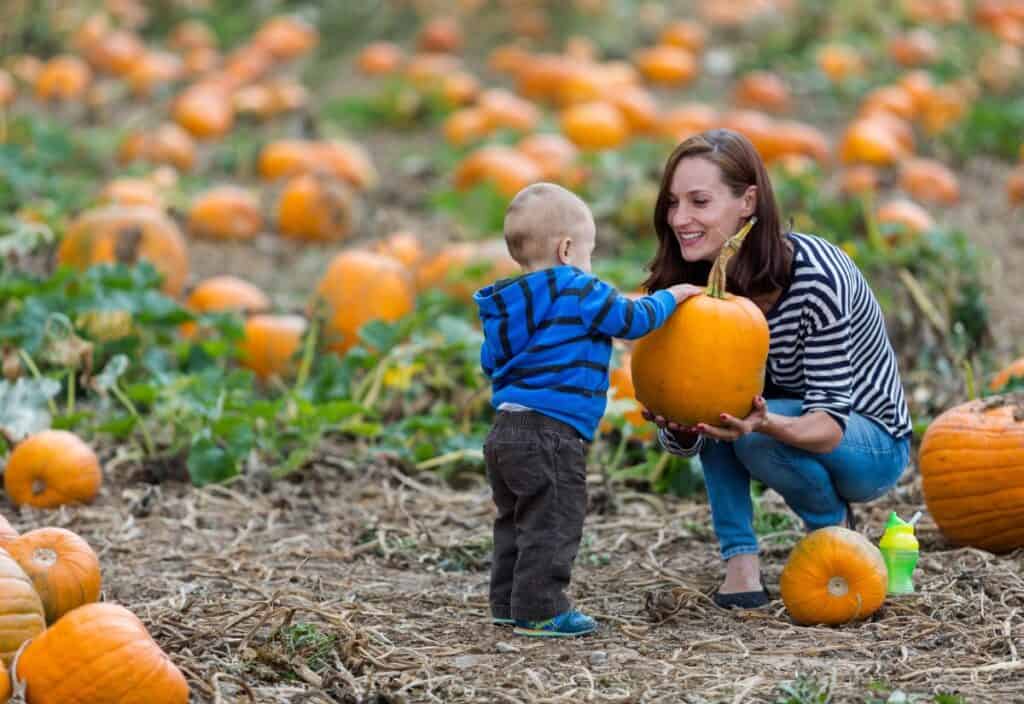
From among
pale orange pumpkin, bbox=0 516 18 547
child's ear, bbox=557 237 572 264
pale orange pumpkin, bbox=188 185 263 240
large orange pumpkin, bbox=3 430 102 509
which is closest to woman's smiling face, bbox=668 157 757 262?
child's ear, bbox=557 237 572 264

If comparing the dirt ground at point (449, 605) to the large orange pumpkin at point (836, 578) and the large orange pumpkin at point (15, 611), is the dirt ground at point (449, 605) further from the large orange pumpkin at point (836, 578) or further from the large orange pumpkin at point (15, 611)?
the large orange pumpkin at point (15, 611)

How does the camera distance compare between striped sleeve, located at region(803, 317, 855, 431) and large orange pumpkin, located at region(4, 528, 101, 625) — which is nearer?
large orange pumpkin, located at region(4, 528, 101, 625)

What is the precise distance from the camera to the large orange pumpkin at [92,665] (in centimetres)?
293

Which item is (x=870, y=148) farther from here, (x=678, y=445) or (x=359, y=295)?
(x=678, y=445)

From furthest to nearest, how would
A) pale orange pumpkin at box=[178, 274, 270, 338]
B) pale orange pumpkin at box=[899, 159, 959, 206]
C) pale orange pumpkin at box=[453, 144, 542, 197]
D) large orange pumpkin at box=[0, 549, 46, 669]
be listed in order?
pale orange pumpkin at box=[899, 159, 959, 206] → pale orange pumpkin at box=[453, 144, 542, 197] → pale orange pumpkin at box=[178, 274, 270, 338] → large orange pumpkin at box=[0, 549, 46, 669]

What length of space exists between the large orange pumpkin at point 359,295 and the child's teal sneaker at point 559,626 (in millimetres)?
2599

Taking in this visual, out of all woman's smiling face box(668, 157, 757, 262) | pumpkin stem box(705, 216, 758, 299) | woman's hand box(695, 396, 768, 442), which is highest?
woman's smiling face box(668, 157, 757, 262)

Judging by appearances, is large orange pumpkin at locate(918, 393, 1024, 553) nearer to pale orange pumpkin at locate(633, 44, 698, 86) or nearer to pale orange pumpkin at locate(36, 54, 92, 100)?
pale orange pumpkin at locate(633, 44, 698, 86)

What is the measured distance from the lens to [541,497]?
369cm

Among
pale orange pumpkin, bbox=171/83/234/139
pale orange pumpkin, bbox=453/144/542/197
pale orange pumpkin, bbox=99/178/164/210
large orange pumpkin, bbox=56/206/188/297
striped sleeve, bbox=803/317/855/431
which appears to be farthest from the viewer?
pale orange pumpkin, bbox=171/83/234/139

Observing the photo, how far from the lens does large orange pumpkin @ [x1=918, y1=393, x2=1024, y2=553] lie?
4.18 meters

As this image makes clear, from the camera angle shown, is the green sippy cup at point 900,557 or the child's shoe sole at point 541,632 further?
the green sippy cup at point 900,557

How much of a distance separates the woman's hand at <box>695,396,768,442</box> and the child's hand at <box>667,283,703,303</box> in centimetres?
29

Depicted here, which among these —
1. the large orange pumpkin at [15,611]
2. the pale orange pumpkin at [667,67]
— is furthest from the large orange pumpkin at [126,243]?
the pale orange pumpkin at [667,67]
